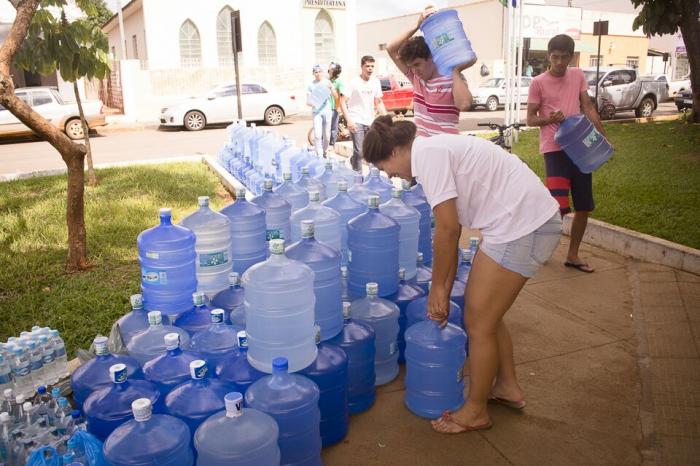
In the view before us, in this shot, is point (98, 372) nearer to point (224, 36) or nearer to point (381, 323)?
point (381, 323)

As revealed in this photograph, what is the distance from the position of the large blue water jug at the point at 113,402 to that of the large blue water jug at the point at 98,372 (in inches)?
7.3

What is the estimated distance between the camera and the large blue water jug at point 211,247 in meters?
4.04

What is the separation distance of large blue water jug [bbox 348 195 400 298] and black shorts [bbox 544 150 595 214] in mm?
2068

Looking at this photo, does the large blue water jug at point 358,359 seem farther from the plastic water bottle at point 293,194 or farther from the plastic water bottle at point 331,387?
the plastic water bottle at point 293,194

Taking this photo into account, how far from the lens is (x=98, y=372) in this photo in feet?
10.1

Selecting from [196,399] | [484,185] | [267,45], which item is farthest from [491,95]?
[196,399]

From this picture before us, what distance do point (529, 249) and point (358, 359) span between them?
1.20m

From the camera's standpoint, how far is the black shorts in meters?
5.31

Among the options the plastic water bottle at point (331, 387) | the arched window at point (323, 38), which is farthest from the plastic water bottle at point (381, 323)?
the arched window at point (323, 38)

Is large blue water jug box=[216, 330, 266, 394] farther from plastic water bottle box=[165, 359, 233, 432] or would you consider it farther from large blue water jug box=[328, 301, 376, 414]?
large blue water jug box=[328, 301, 376, 414]

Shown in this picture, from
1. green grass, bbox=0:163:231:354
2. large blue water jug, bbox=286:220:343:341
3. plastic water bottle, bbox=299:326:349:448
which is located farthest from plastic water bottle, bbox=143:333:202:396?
green grass, bbox=0:163:231:354

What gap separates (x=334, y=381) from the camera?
313cm

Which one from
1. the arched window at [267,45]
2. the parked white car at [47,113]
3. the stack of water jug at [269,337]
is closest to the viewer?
the stack of water jug at [269,337]

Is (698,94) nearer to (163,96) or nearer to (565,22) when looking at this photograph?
(163,96)
